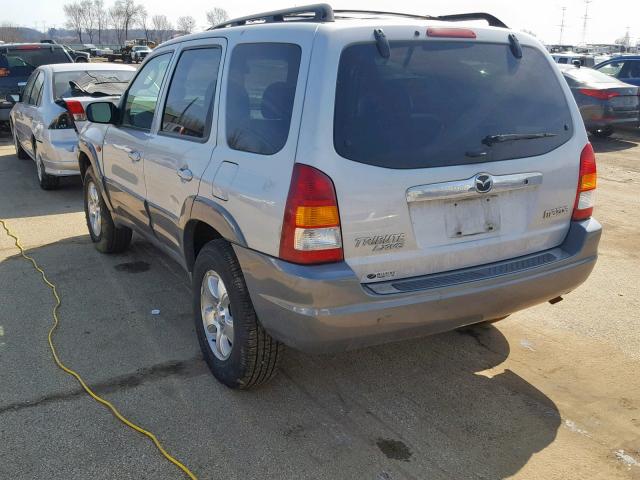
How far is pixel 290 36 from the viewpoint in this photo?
3.03 meters

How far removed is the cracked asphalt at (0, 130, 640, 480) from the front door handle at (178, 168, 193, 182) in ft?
3.71

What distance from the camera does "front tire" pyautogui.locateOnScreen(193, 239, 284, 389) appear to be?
320 centimetres

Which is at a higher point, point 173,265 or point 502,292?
point 502,292

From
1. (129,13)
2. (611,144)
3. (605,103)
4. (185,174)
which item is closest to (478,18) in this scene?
(185,174)

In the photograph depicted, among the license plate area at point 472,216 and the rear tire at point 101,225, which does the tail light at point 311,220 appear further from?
the rear tire at point 101,225

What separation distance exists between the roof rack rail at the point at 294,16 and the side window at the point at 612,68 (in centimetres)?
1542

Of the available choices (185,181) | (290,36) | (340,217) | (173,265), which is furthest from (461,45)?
(173,265)

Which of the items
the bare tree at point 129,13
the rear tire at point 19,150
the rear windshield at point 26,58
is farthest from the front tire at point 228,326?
the bare tree at point 129,13

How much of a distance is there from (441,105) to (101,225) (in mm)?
3889

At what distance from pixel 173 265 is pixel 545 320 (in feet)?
10.6

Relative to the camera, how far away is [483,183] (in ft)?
9.78

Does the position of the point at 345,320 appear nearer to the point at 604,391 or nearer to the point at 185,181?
the point at 185,181

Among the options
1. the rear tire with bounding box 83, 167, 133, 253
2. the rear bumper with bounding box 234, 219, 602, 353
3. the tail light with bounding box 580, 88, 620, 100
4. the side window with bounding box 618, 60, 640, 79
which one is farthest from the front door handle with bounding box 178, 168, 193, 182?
the side window with bounding box 618, 60, 640, 79

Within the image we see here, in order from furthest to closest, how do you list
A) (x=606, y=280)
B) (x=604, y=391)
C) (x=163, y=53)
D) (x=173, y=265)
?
(x=173, y=265)
(x=606, y=280)
(x=163, y=53)
(x=604, y=391)
